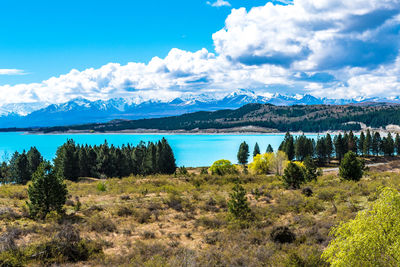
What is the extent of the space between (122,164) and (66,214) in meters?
63.2

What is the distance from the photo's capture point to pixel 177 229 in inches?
805

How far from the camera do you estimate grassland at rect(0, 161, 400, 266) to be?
14352 mm

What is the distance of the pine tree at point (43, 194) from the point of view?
21453mm

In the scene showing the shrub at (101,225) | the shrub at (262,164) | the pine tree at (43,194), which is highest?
the pine tree at (43,194)

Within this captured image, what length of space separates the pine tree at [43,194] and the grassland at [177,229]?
0.81m

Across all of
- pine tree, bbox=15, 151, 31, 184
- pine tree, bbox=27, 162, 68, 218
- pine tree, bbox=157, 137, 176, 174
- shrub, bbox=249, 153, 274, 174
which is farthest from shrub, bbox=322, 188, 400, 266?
pine tree, bbox=15, 151, 31, 184

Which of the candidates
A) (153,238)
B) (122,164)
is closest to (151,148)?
(122,164)

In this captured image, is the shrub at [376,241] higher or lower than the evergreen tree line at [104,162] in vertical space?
higher

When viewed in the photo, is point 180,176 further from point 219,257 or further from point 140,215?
point 219,257

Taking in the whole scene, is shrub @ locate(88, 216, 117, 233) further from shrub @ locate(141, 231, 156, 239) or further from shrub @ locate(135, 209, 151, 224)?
shrub @ locate(141, 231, 156, 239)

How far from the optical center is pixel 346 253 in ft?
31.2

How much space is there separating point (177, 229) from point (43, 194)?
1104cm

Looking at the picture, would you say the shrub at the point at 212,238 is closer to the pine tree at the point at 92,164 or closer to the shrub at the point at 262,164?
the shrub at the point at 262,164

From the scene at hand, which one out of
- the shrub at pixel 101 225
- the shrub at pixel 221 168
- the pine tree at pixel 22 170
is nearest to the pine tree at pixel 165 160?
the shrub at pixel 221 168
